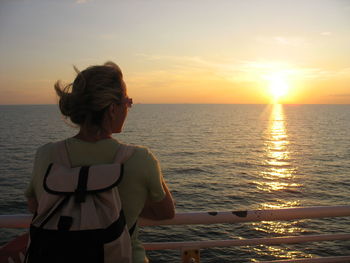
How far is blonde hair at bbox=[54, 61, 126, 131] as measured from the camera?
148cm

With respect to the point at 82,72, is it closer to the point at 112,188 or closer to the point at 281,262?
the point at 112,188

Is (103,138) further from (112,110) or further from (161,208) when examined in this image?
(161,208)

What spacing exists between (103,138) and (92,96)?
215mm

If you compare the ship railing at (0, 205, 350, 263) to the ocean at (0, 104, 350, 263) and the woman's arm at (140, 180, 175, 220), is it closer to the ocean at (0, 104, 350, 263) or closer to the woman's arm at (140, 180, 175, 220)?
the woman's arm at (140, 180, 175, 220)

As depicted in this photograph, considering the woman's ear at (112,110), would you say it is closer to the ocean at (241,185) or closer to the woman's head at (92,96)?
the woman's head at (92,96)

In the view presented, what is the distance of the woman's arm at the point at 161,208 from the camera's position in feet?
5.47

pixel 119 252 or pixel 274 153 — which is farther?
pixel 274 153

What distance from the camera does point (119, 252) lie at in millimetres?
1409

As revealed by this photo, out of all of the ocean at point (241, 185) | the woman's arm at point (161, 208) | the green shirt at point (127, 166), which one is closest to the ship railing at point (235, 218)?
the woman's arm at point (161, 208)

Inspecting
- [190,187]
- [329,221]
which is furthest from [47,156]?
[190,187]

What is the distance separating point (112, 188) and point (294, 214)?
1.51 meters

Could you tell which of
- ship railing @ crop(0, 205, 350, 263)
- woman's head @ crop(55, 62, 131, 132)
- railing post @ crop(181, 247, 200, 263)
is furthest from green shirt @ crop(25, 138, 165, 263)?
railing post @ crop(181, 247, 200, 263)

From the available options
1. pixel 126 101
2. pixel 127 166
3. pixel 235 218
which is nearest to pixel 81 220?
pixel 127 166

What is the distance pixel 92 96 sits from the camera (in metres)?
1.48
